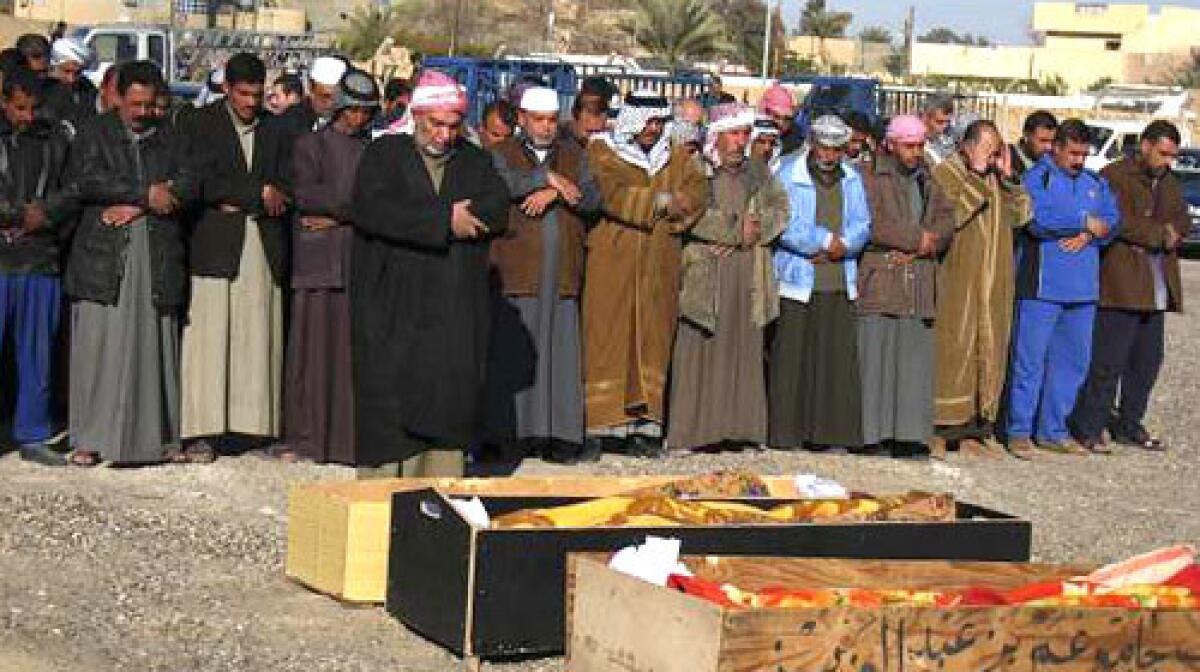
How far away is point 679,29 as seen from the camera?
57562 millimetres

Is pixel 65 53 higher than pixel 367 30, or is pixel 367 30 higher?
pixel 65 53

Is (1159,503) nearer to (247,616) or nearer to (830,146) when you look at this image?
(830,146)

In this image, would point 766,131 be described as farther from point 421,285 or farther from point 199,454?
point 421,285

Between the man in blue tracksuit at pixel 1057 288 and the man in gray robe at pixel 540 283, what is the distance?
2975mm

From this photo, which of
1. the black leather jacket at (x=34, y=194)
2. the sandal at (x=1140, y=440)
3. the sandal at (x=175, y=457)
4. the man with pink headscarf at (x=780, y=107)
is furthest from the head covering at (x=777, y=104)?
the black leather jacket at (x=34, y=194)

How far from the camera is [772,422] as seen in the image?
1265cm

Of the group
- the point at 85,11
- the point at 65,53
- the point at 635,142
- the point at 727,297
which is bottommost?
the point at 727,297

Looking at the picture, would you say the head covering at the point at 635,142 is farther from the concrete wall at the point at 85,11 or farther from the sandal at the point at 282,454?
the concrete wall at the point at 85,11

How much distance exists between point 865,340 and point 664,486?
3.85 meters

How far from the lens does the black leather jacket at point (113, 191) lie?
10.8m

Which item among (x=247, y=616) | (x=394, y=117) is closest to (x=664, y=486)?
(x=247, y=616)

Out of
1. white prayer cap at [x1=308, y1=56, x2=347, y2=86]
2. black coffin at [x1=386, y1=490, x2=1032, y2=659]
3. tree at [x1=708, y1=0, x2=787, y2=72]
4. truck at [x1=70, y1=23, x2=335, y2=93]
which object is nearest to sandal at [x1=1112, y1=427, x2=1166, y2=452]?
white prayer cap at [x1=308, y1=56, x2=347, y2=86]

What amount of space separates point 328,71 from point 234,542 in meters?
3.34

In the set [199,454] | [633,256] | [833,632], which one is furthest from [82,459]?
[833,632]
